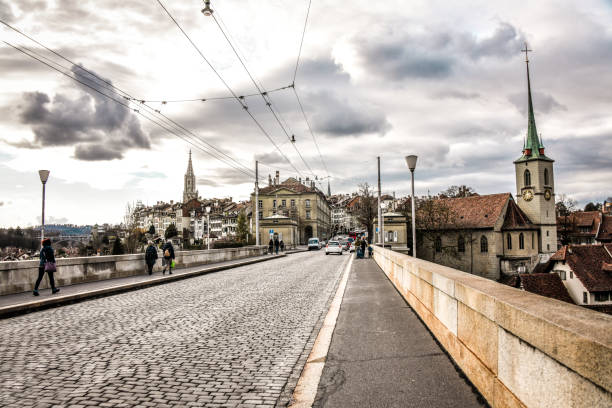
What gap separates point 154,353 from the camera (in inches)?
221

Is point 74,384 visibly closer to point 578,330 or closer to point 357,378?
point 357,378

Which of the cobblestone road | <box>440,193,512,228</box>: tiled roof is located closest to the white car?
the cobblestone road

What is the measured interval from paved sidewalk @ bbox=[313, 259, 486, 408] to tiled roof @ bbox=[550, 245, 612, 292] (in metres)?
63.3

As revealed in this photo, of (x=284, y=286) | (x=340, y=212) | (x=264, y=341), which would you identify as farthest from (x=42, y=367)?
(x=340, y=212)

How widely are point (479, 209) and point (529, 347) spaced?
264ft

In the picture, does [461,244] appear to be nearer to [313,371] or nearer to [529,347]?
[313,371]

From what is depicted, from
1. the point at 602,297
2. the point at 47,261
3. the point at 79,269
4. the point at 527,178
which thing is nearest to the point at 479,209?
the point at 527,178

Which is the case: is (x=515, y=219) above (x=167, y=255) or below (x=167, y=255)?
above

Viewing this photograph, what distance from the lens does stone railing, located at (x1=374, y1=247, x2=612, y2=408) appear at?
6.95ft

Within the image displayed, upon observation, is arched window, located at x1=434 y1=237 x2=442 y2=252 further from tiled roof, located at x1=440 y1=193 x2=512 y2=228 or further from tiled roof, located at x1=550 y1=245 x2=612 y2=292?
tiled roof, located at x1=550 y1=245 x2=612 y2=292

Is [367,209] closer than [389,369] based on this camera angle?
No

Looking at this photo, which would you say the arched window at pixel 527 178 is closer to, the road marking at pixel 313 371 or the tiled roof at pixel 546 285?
the tiled roof at pixel 546 285

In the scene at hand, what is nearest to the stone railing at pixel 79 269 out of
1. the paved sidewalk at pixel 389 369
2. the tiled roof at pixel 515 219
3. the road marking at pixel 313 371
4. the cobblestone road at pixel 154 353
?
the cobblestone road at pixel 154 353

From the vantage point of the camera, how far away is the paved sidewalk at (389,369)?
3895 millimetres
